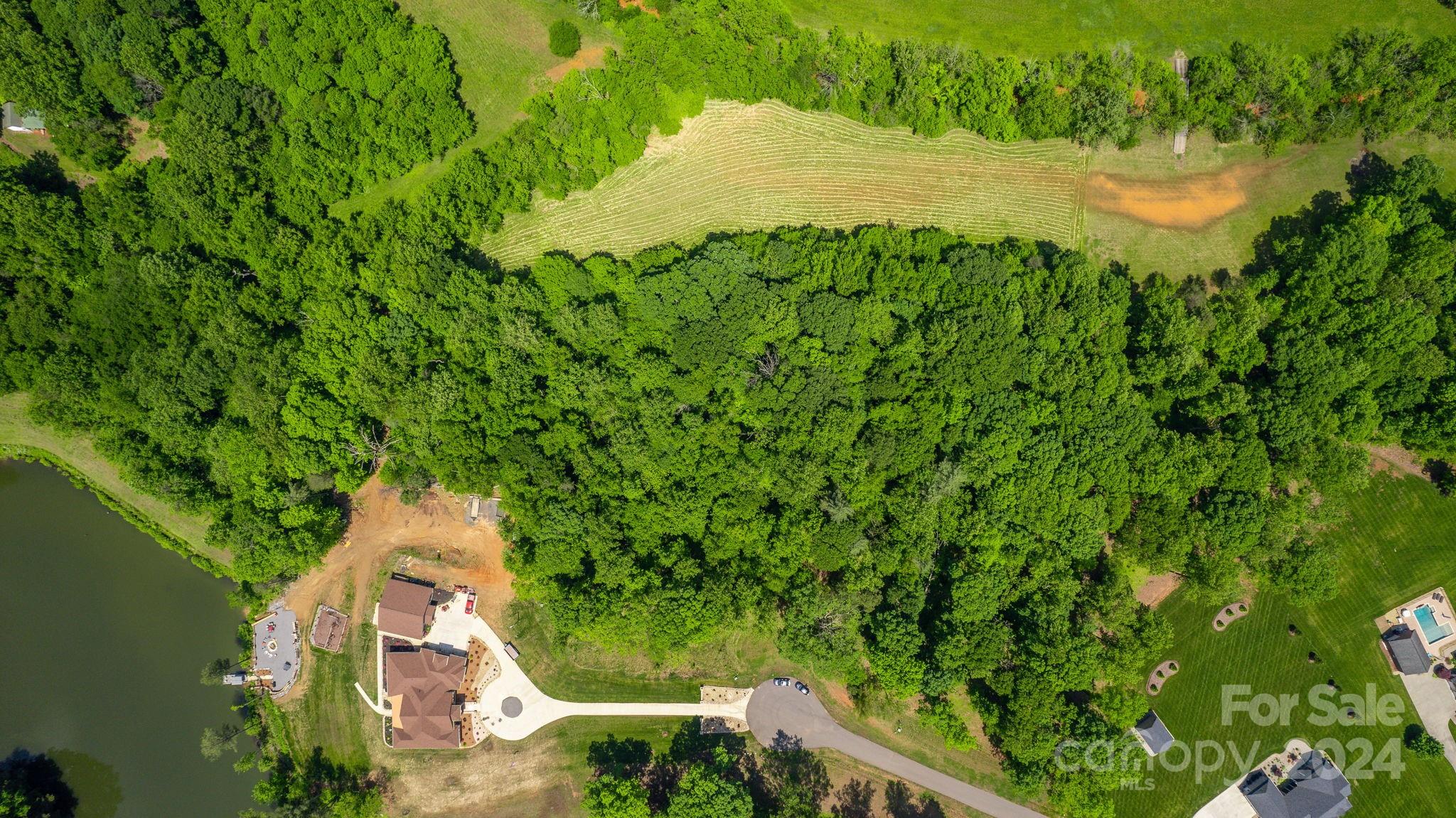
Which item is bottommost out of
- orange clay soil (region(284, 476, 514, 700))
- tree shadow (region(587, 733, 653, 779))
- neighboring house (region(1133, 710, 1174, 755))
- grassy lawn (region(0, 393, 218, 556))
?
neighboring house (region(1133, 710, 1174, 755))

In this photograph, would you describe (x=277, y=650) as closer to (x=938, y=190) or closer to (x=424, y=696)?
(x=424, y=696)

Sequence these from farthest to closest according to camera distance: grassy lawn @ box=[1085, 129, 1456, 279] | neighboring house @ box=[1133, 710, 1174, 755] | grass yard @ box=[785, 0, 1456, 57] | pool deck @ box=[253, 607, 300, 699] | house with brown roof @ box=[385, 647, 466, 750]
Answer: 1. grassy lawn @ box=[1085, 129, 1456, 279]
2. grass yard @ box=[785, 0, 1456, 57]
3. pool deck @ box=[253, 607, 300, 699]
4. house with brown roof @ box=[385, 647, 466, 750]
5. neighboring house @ box=[1133, 710, 1174, 755]

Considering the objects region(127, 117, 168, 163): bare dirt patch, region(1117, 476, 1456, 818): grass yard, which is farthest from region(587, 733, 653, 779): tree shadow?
region(127, 117, 168, 163): bare dirt patch

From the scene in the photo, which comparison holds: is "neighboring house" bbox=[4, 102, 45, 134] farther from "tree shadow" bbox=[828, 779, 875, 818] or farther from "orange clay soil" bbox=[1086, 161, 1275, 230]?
"orange clay soil" bbox=[1086, 161, 1275, 230]

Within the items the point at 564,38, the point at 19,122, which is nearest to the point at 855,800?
the point at 564,38

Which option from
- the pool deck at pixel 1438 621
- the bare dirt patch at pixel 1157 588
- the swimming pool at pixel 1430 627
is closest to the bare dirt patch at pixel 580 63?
the bare dirt patch at pixel 1157 588

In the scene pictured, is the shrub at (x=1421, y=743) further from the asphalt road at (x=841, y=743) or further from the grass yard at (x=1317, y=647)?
the asphalt road at (x=841, y=743)

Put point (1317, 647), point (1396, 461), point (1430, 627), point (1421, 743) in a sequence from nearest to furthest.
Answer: point (1421, 743) < point (1430, 627) < point (1317, 647) < point (1396, 461)
